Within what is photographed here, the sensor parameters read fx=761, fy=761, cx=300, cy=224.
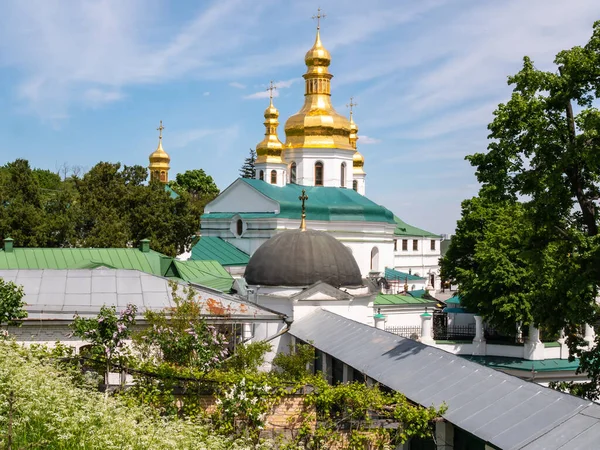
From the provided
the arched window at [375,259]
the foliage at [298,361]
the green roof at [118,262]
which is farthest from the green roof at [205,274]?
the arched window at [375,259]

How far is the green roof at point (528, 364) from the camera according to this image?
2294 centimetres

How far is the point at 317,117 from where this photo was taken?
45.6 metres

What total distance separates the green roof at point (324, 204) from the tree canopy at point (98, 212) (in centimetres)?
416

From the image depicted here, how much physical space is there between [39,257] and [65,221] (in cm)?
848

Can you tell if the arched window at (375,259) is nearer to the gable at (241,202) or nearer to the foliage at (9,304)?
the gable at (241,202)

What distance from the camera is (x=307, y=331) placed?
18297mm

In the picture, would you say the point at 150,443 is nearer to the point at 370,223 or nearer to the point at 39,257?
the point at 39,257

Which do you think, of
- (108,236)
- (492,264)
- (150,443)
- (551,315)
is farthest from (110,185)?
(150,443)

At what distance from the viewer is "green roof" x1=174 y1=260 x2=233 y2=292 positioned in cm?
A: 2477

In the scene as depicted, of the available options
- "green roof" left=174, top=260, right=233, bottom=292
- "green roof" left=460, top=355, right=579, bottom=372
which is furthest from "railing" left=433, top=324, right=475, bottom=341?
"green roof" left=174, top=260, right=233, bottom=292

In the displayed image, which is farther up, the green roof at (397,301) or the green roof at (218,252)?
the green roof at (218,252)

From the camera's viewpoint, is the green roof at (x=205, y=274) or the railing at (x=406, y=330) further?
the railing at (x=406, y=330)

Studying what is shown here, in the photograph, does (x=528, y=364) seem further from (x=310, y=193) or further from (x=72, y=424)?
(x=310, y=193)

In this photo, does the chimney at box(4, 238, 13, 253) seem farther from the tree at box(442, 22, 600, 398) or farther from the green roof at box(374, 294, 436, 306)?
the tree at box(442, 22, 600, 398)
